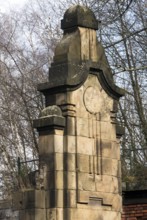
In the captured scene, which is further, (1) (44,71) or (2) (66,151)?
(1) (44,71)

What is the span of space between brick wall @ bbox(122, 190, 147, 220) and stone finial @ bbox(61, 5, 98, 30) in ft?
12.7

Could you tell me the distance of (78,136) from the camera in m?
14.3

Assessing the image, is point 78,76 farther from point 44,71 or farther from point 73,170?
point 44,71

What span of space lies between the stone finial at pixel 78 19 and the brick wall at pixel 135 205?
3.88 meters

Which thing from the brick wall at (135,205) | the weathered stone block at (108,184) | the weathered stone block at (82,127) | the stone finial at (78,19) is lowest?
the brick wall at (135,205)

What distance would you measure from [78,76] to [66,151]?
4.86ft

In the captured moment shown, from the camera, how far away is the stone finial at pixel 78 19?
14.9 m

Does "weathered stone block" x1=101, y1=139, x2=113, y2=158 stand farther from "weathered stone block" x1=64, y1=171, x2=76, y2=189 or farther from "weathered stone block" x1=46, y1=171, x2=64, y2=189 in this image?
"weathered stone block" x1=46, y1=171, x2=64, y2=189

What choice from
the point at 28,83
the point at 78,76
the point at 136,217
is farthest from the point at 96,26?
the point at 28,83

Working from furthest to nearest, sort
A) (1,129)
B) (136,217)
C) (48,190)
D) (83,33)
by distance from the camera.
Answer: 1. (1,129)
2. (136,217)
3. (83,33)
4. (48,190)

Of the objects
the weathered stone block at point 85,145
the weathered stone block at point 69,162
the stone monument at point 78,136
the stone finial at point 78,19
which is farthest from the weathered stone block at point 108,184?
the stone finial at point 78,19

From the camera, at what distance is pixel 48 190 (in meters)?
13.8

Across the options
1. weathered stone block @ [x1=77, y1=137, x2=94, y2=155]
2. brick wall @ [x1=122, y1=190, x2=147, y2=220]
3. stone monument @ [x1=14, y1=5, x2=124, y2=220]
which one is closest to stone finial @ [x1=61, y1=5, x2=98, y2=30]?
stone monument @ [x1=14, y1=5, x2=124, y2=220]

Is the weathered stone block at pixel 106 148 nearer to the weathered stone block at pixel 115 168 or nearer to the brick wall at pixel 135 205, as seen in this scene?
the weathered stone block at pixel 115 168
